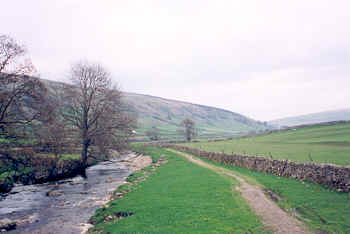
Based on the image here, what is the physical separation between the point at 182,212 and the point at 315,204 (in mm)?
8512

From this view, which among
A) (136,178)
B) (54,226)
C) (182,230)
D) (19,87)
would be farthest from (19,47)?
(182,230)

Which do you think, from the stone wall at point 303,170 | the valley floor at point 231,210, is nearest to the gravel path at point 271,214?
the valley floor at point 231,210

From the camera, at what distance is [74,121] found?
43438mm

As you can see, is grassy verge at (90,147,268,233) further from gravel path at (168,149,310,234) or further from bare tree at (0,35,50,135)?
bare tree at (0,35,50,135)

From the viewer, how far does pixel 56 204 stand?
21062 millimetres

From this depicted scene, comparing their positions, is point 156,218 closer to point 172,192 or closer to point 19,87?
point 172,192

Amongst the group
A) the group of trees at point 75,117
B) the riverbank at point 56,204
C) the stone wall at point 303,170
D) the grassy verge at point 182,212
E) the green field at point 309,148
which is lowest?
the riverbank at point 56,204

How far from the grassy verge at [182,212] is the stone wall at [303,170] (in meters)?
6.66

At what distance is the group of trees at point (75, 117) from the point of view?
2462 centimetres

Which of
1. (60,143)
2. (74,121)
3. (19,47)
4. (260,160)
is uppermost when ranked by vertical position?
(19,47)

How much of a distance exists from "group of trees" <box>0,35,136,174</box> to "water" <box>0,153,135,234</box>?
14.6 ft

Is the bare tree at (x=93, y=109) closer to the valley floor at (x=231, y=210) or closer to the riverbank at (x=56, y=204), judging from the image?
the riverbank at (x=56, y=204)

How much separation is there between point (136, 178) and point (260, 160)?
15.7 m

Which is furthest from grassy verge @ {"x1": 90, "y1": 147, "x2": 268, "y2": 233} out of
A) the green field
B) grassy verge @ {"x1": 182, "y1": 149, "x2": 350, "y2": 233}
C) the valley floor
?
the green field
